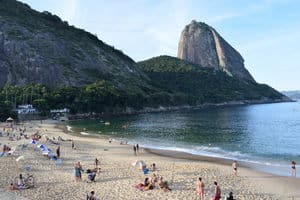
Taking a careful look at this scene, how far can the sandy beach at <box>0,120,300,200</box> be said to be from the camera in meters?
25.9

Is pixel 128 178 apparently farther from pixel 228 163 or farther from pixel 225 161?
pixel 225 161

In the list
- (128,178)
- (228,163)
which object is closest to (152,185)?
(128,178)

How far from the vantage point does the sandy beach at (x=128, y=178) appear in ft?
85.1

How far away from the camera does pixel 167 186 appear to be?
27062mm

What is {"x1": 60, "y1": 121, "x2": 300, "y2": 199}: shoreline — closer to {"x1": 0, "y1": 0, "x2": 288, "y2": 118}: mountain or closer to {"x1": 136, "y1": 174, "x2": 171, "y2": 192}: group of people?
{"x1": 136, "y1": 174, "x2": 171, "y2": 192}: group of people

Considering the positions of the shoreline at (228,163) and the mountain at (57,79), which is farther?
the mountain at (57,79)

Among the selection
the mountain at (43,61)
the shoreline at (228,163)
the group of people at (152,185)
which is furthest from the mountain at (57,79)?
the group of people at (152,185)

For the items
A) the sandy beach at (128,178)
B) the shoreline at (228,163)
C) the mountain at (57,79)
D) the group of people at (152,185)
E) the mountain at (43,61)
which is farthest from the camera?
the mountain at (43,61)

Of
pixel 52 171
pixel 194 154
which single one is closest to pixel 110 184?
pixel 52 171

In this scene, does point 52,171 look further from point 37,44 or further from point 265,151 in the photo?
point 37,44

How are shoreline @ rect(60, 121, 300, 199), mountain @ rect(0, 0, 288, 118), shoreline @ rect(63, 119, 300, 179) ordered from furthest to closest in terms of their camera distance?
mountain @ rect(0, 0, 288, 118) → shoreline @ rect(63, 119, 300, 179) → shoreline @ rect(60, 121, 300, 199)

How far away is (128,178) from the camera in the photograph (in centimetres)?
3106

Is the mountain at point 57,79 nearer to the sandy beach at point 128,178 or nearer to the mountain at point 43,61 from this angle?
the mountain at point 43,61

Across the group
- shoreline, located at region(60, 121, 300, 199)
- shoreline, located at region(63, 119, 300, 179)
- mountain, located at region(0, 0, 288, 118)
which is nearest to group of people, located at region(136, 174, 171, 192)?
shoreline, located at region(60, 121, 300, 199)
